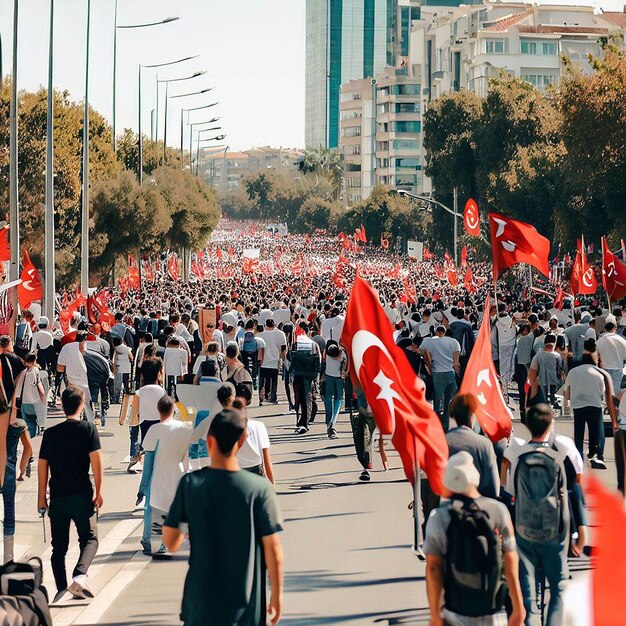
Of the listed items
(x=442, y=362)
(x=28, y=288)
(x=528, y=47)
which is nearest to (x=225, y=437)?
(x=442, y=362)

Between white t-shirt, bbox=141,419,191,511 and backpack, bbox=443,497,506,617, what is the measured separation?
451 cm

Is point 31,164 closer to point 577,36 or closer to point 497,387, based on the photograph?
point 497,387

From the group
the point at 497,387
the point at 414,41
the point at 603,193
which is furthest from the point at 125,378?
the point at 414,41

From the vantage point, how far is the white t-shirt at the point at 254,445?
10070 millimetres

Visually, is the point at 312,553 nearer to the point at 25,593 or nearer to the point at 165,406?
the point at 165,406

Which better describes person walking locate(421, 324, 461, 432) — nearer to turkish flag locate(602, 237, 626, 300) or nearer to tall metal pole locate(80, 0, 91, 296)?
turkish flag locate(602, 237, 626, 300)

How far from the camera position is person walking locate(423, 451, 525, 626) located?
20.0 ft

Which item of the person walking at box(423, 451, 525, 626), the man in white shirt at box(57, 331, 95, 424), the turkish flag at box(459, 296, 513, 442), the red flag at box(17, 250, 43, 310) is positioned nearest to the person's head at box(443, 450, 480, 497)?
the person walking at box(423, 451, 525, 626)

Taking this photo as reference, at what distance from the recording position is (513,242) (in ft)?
62.5

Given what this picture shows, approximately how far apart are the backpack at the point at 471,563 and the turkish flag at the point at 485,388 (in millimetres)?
4374

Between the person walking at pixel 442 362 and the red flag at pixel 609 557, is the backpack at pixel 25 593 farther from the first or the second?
the person walking at pixel 442 362

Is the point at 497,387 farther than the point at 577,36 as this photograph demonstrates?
No

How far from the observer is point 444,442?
8.48 metres

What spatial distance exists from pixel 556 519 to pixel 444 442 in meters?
1.01
